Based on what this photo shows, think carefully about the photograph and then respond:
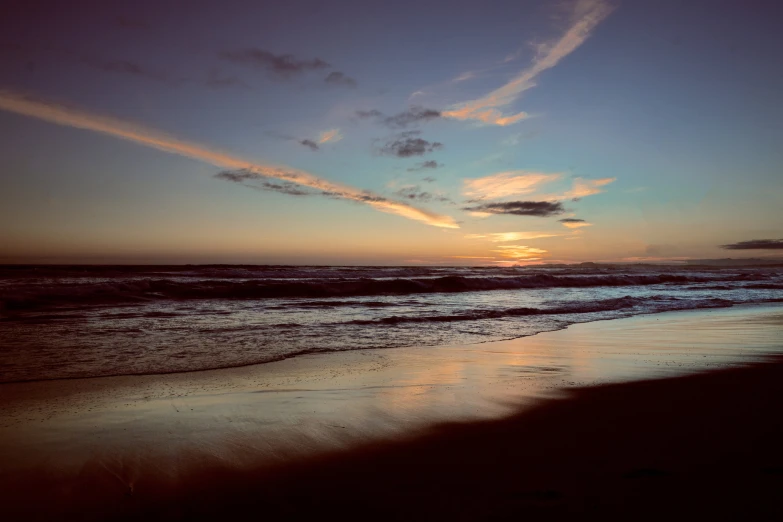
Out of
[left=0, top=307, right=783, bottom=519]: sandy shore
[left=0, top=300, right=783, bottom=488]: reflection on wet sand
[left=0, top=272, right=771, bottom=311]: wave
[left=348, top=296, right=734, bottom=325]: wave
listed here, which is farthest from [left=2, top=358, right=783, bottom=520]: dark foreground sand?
[left=0, top=272, right=771, bottom=311]: wave

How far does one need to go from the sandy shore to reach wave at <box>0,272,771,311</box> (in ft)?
45.2

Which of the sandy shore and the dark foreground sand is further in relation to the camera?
the sandy shore

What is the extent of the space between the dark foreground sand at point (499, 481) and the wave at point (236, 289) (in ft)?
52.6

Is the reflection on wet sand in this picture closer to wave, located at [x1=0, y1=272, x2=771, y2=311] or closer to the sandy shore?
the sandy shore

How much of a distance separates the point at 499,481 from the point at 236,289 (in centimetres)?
2173

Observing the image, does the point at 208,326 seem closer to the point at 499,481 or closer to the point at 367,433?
the point at 367,433

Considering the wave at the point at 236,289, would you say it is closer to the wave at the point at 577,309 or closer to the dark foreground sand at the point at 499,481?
the wave at the point at 577,309

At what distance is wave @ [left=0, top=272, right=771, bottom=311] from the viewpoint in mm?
17266

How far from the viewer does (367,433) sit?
425 centimetres

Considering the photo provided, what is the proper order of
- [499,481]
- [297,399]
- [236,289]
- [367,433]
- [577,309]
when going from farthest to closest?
[236,289] → [577,309] → [297,399] → [367,433] → [499,481]

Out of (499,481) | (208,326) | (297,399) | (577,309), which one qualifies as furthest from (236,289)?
(499,481)

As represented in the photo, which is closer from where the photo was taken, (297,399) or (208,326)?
(297,399)

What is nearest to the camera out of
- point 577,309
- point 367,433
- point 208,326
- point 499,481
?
point 499,481

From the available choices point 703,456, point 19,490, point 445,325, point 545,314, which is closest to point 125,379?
point 19,490
